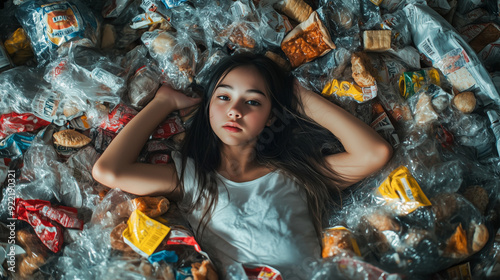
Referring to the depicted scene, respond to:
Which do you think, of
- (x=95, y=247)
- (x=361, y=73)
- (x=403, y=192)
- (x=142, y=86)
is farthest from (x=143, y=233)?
(x=361, y=73)

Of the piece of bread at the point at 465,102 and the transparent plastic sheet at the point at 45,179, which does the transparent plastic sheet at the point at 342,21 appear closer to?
the piece of bread at the point at 465,102

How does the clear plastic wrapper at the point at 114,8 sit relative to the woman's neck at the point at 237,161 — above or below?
above

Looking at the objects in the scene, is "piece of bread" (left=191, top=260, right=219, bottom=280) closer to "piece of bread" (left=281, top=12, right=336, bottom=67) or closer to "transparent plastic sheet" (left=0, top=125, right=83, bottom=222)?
"transparent plastic sheet" (left=0, top=125, right=83, bottom=222)

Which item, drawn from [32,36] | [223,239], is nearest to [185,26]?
[32,36]

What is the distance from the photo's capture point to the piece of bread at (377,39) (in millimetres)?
1619

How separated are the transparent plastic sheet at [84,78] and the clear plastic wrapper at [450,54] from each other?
1.25m

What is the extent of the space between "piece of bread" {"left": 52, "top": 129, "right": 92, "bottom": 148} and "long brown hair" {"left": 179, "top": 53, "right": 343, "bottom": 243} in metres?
0.39

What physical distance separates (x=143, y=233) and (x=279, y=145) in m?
0.64

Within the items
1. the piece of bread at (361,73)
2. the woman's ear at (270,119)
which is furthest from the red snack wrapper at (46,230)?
the piece of bread at (361,73)

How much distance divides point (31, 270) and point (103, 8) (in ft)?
3.64

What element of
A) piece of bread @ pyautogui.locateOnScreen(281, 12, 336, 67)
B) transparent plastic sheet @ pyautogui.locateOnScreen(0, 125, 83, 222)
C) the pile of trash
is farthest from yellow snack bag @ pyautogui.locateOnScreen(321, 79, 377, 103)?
transparent plastic sheet @ pyautogui.locateOnScreen(0, 125, 83, 222)

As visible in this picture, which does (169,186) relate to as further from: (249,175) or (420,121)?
(420,121)

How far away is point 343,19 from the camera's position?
165 centimetres

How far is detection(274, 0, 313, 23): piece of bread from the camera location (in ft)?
5.46
